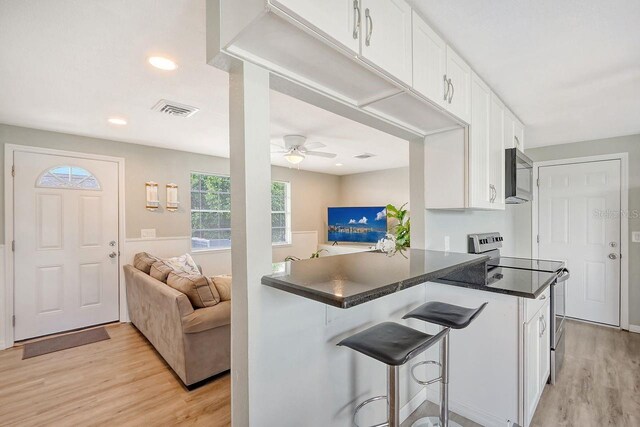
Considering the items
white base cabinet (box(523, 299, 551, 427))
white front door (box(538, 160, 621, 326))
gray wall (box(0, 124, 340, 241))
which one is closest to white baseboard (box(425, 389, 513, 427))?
white base cabinet (box(523, 299, 551, 427))

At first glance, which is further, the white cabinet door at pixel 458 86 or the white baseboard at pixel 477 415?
the white baseboard at pixel 477 415

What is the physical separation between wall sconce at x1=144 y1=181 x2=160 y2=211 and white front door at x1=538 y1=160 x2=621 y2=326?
5052 mm

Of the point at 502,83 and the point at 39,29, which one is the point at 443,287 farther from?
the point at 39,29

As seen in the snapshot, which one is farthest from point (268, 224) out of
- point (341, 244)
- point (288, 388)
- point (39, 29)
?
point (341, 244)

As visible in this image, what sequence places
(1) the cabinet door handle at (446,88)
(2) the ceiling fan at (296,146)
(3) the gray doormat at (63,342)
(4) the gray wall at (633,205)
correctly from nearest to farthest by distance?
(1) the cabinet door handle at (446,88)
(3) the gray doormat at (63,342)
(4) the gray wall at (633,205)
(2) the ceiling fan at (296,146)

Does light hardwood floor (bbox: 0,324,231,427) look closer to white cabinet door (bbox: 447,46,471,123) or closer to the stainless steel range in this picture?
the stainless steel range

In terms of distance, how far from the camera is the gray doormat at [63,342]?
9.72 feet

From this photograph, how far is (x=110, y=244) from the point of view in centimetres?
374

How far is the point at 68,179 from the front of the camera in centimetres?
349

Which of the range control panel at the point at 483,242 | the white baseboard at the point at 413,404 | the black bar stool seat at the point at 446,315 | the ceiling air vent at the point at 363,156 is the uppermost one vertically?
the ceiling air vent at the point at 363,156

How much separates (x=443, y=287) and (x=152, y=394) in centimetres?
226

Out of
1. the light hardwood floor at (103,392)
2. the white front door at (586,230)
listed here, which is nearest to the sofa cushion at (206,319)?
the light hardwood floor at (103,392)

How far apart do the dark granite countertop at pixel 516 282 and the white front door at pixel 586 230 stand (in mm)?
2109

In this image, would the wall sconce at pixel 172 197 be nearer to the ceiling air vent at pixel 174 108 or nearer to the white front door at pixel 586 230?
the ceiling air vent at pixel 174 108
